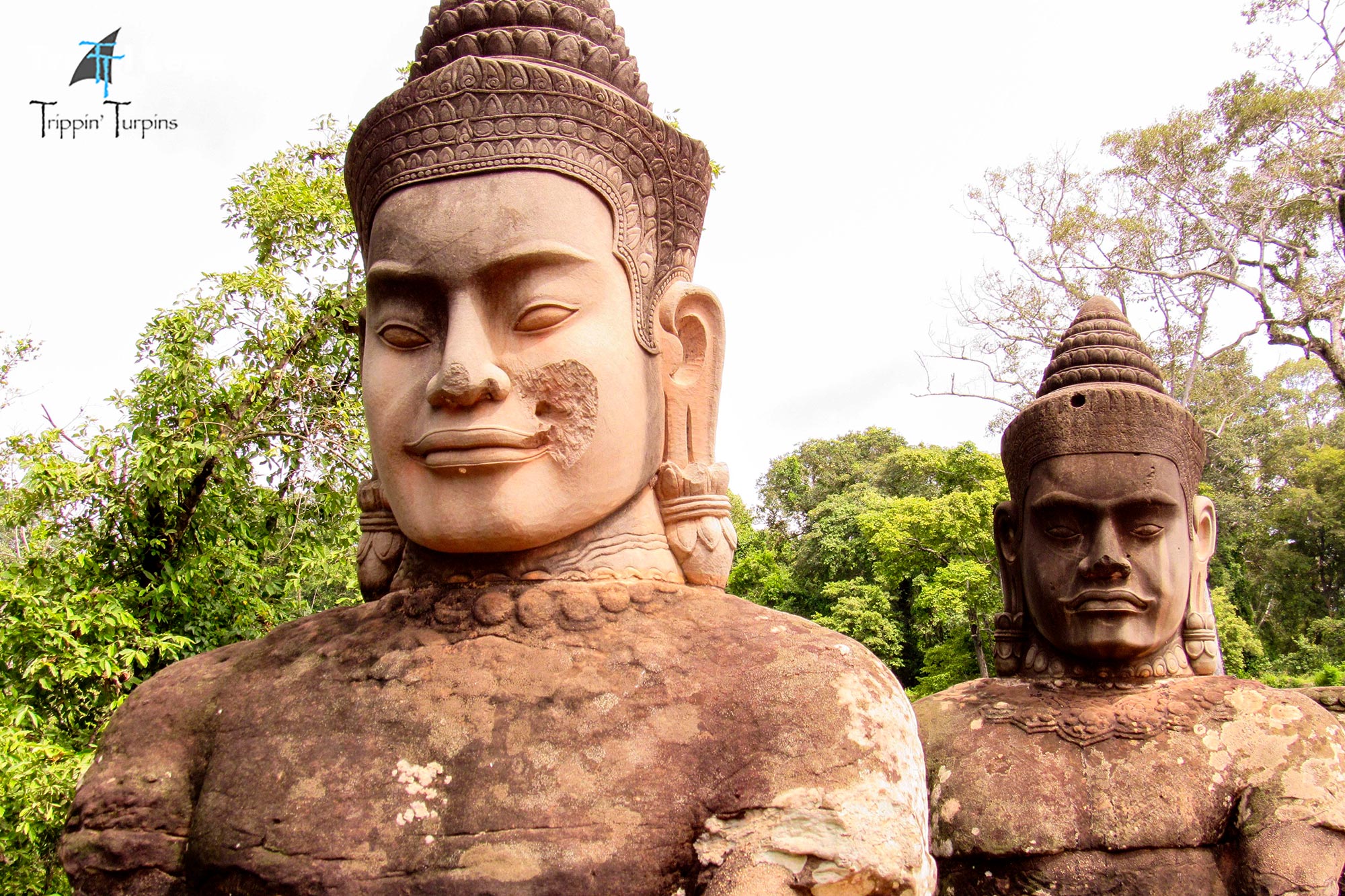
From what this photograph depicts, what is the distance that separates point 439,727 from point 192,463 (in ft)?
15.3

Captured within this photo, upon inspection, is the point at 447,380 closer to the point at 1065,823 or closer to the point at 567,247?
the point at 567,247

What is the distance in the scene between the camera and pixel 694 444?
Result: 307 cm

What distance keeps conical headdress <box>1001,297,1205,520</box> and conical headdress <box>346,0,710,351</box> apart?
211cm

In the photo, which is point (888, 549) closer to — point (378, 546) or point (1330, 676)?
point (1330, 676)

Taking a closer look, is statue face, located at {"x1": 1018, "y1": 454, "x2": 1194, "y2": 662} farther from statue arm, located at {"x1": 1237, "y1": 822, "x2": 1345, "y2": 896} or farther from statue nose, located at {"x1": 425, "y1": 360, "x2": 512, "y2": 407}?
statue nose, located at {"x1": 425, "y1": 360, "x2": 512, "y2": 407}

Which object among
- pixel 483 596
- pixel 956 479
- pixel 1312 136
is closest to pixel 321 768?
pixel 483 596

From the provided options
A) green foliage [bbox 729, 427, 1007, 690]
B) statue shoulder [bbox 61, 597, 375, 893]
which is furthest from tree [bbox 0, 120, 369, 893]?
green foliage [bbox 729, 427, 1007, 690]

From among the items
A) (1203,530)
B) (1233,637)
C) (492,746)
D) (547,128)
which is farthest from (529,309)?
(1233,637)

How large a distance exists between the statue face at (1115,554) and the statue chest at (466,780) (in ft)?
8.11

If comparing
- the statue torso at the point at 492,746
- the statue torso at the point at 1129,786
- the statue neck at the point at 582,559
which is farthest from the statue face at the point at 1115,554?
the statue neck at the point at 582,559

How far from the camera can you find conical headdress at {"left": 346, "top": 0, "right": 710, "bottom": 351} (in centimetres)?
278

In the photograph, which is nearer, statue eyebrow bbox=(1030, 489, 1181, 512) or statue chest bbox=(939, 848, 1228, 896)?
statue chest bbox=(939, 848, 1228, 896)

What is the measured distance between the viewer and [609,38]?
10.3 ft

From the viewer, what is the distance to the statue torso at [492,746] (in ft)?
7.35
